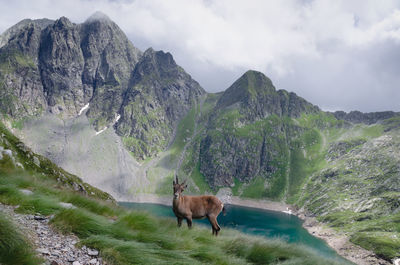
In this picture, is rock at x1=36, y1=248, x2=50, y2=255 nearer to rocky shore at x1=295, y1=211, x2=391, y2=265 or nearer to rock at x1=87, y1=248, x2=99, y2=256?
rock at x1=87, y1=248, x2=99, y2=256

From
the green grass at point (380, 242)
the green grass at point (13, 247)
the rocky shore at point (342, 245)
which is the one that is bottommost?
the rocky shore at point (342, 245)

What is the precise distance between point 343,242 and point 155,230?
139 m

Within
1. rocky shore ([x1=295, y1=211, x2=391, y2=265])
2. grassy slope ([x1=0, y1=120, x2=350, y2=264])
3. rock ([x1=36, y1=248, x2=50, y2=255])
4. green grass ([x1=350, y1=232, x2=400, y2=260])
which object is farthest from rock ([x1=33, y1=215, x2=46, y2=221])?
green grass ([x1=350, y1=232, x2=400, y2=260])

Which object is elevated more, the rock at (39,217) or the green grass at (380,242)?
the rock at (39,217)

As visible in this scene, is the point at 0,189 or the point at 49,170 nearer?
the point at 0,189

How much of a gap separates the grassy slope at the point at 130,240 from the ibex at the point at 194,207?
226 cm

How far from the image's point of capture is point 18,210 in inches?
302

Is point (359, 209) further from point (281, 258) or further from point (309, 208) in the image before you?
point (281, 258)

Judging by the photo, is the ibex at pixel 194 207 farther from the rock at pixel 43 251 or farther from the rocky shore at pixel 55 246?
the rock at pixel 43 251

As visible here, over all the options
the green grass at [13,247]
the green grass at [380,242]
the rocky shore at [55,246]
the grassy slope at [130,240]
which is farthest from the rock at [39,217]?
the green grass at [380,242]

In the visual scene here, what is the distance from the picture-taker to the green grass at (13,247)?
4.43m

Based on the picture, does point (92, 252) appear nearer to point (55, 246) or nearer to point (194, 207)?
point (55, 246)

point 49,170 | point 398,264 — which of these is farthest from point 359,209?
point 49,170

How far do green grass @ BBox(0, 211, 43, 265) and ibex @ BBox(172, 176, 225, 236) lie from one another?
28.1 feet
